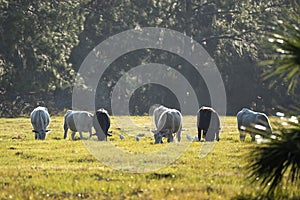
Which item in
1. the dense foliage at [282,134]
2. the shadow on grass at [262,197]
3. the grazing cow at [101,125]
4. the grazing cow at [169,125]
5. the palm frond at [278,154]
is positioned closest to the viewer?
the dense foliage at [282,134]

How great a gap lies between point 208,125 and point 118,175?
1242 centimetres

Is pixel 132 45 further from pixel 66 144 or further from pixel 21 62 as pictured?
pixel 66 144

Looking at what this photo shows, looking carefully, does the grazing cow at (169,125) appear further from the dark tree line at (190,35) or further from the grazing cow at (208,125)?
the dark tree line at (190,35)

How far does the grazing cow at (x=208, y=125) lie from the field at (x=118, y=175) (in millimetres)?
3246

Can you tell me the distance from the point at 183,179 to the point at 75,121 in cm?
1571

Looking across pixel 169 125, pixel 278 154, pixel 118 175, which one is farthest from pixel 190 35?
pixel 278 154

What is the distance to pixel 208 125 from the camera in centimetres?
2661

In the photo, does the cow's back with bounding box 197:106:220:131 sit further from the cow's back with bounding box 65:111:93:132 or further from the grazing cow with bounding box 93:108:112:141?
the cow's back with bounding box 65:111:93:132

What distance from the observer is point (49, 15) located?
49.5 metres

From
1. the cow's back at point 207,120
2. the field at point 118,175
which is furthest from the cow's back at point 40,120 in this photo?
the cow's back at point 207,120

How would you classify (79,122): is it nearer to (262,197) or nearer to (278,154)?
(262,197)

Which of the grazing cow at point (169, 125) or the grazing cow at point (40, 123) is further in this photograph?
the grazing cow at point (40, 123)

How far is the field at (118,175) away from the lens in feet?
38.9

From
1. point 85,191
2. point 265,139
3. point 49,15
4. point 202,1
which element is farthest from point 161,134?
point 202,1
